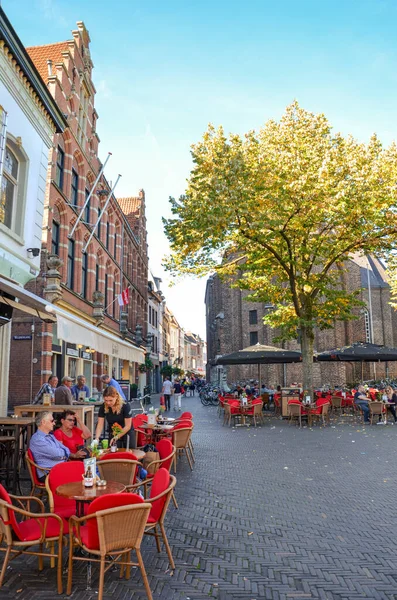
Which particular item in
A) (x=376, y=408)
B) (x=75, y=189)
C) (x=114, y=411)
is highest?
(x=75, y=189)

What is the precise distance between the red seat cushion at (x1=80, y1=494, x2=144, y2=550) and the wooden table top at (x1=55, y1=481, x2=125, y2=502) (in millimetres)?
388

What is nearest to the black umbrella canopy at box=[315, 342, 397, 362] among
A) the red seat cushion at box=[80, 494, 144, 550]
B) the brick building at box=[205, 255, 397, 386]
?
the red seat cushion at box=[80, 494, 144, 550]

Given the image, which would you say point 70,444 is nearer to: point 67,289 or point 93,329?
point 93,329

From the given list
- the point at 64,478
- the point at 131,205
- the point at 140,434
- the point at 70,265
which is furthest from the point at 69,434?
the point at 131,205

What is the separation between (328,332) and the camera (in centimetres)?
4275

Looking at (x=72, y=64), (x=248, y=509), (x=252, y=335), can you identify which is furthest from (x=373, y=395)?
(x=252, y=335)

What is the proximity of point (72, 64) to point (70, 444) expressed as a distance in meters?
18.2

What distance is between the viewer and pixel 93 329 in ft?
33.7

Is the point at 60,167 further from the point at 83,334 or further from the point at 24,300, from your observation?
the point at 24,300

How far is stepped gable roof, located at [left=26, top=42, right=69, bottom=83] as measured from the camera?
1939 centimetres

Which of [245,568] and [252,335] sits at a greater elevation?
[252,335]

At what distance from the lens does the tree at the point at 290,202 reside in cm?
1616

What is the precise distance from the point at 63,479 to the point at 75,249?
54.2 feet

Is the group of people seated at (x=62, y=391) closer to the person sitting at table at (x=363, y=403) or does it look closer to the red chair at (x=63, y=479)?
the red chair at (x=63, y=479)
